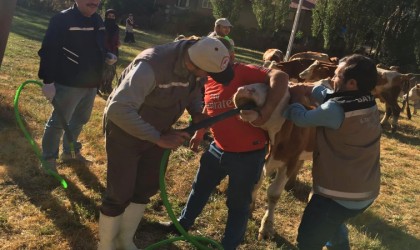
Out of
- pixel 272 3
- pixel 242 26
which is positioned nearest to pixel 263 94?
pixel 272 3

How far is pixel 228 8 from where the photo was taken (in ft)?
106

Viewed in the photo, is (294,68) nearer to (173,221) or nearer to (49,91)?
(49,91)

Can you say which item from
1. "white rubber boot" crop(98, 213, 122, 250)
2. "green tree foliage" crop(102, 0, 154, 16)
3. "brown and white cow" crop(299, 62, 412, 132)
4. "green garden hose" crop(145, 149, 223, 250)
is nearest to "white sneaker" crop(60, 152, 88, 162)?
"green garden hose" crop(145, 149, 223, 250)

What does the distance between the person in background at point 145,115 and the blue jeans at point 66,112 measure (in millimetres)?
1714

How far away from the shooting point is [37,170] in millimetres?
5176

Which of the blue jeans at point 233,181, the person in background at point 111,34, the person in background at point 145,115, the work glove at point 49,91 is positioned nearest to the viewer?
the person in background at point 145,115

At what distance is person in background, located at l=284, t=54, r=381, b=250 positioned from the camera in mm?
2900

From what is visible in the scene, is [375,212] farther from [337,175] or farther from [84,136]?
[84,136]

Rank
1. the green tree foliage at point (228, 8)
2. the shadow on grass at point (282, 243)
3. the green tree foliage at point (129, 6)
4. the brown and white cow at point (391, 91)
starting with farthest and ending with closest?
the green tree foliage at point (129, 6)
the green tree foliage at point (228, 8)
the brown and white cow at point (391, 91)
the shadow on grass at point (282, 243)

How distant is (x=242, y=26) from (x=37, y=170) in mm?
30186

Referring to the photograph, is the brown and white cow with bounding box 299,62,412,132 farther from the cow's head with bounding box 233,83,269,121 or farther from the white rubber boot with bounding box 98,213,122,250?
the white rubber boot with bounding box 98,213,122,250

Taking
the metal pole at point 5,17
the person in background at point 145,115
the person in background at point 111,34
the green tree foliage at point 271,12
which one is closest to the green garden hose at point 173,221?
the person in background at point 145,115

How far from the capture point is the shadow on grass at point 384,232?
4.91 meters

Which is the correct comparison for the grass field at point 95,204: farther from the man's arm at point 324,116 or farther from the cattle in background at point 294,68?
the man's arm at point 324,116
